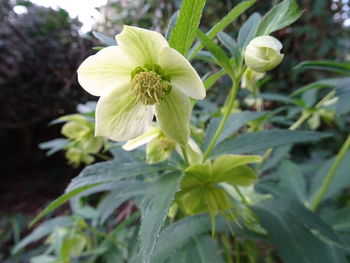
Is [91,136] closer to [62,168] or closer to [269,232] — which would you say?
[269,232]

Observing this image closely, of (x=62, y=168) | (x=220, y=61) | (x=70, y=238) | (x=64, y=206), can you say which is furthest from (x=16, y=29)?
(x=220, y=61)

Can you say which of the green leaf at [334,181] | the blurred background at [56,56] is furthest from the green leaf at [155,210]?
the blurred background at [56,56]

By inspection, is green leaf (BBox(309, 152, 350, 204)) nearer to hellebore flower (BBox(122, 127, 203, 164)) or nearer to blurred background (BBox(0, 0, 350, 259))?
hellebore flower (BBox(122, 127, 203, 164))

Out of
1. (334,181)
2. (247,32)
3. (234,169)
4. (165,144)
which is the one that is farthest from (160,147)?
(334,181)

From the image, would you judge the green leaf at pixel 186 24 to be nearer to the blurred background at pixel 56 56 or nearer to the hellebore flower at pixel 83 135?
the hellebore flower at pixel 83 135

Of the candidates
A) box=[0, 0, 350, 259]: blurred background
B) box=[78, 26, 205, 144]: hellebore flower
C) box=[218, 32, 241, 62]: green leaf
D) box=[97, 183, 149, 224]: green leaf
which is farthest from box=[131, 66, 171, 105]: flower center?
box=[0, 0, 350, 259]: blurred background

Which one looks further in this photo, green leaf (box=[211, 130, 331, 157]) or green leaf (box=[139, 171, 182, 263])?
green leaf (box=[211, 130, 331, 157])
